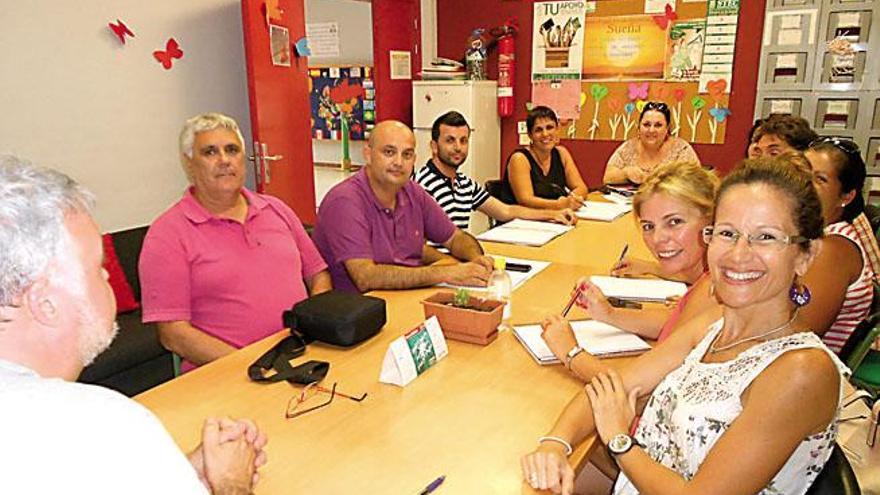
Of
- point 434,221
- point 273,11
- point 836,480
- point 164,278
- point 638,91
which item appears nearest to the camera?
point 836,480

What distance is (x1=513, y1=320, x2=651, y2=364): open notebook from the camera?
5.43 feet

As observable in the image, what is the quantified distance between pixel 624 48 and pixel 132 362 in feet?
13.6

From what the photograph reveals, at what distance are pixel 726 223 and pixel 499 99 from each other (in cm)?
449

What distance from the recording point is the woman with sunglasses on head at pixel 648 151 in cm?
418

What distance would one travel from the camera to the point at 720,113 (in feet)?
15.8

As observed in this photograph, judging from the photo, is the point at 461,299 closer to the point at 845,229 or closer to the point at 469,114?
the point at 845,229

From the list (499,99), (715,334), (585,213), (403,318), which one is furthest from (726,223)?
(499,99)

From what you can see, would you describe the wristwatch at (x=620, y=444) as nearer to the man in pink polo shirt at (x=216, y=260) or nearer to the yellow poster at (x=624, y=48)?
the man in pink polo shirt at (x=216, y=260)

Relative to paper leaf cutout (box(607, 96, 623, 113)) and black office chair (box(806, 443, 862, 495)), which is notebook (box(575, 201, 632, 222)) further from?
black office chair (box(806, 443, 862, 495))

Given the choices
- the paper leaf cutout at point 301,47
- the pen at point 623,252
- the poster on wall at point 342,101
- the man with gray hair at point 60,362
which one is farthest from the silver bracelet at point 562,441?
the poster on wall at point 342,101

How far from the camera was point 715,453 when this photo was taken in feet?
3.57

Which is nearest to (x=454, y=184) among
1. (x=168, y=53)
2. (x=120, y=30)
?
(x=168, y=53)

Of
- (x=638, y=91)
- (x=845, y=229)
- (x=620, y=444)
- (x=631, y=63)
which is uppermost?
(x=631, y=63)

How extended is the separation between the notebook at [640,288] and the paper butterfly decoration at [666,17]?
325 cm
